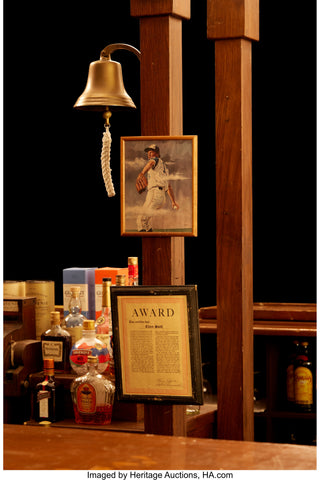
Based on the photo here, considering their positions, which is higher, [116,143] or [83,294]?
[116,143]

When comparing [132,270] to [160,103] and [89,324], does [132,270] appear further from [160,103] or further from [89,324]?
[160,103]

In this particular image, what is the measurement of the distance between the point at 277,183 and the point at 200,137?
0.59 m

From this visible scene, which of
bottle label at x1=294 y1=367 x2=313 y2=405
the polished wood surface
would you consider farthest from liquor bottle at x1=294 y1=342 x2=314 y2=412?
the polished wood surface

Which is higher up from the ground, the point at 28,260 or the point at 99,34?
the point at 99,34

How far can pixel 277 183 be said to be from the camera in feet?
16.9

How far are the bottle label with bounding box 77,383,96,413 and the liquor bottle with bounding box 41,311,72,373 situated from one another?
34cm

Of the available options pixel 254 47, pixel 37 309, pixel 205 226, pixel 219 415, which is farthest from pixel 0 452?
pixel 254 47

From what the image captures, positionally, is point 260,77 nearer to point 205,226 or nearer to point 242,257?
point 205,226

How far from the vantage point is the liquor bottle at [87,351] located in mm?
3139

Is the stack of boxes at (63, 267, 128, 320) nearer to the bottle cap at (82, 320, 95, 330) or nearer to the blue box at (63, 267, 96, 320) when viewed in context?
the blue box at (63, 267, 96, 320)

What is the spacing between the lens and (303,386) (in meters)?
4.17

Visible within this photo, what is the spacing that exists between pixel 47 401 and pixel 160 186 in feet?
3.80

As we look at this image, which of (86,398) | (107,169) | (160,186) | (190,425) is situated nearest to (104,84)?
(107,169)

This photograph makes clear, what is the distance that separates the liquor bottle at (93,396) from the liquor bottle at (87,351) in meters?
0.06
